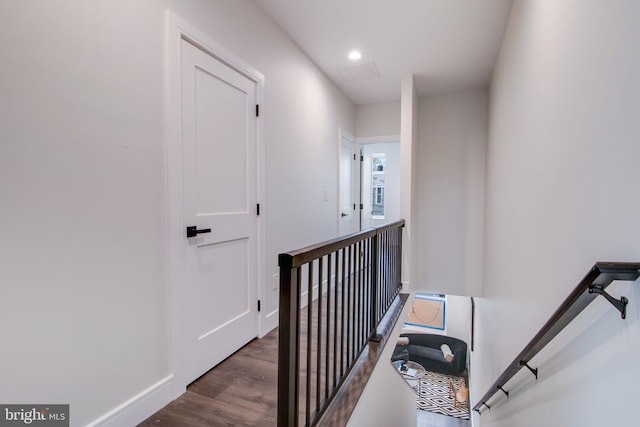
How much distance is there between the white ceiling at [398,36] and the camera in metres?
2.51

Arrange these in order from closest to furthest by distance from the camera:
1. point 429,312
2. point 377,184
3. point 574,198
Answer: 1. point 574,198
2. point 377,184
3. point 429,312

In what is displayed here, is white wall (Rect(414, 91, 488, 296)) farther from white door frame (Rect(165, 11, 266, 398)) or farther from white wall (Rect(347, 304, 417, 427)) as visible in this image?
white door frame (Rect(165, 11, 266, 398))

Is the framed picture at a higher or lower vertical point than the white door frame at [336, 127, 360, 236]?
lower

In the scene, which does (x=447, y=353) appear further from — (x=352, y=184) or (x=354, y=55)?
(x=354, y=55)

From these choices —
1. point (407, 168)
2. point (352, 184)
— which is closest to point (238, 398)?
point (407, 168)

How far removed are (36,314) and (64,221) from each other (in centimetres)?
36

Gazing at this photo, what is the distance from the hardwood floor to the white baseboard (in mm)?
35

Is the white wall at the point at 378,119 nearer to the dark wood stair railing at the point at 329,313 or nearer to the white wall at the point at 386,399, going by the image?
the dark wood stair railing at the point at 329,313

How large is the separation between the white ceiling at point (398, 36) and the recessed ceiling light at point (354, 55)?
5 cm

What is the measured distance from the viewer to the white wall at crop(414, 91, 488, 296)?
444cm

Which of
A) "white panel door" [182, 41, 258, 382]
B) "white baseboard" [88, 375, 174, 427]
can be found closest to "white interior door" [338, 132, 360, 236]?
"white panel door" [182, 41, 258, 382]

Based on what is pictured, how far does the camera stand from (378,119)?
4.87 m

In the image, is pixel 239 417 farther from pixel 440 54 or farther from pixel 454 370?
pixel 454 370

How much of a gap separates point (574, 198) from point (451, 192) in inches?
138
